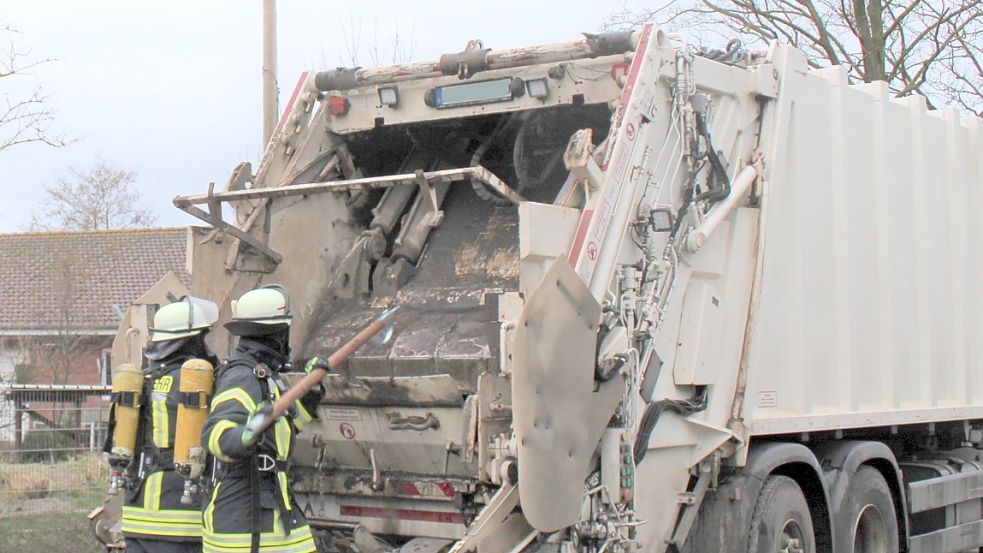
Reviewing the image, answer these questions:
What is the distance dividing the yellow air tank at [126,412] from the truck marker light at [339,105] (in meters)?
2.15

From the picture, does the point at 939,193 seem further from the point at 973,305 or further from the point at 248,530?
the point at 248,530

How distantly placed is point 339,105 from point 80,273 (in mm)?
20667

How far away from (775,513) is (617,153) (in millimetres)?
1947

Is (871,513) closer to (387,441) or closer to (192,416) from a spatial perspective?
(387,441)

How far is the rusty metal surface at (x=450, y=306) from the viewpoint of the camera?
19.5 feet

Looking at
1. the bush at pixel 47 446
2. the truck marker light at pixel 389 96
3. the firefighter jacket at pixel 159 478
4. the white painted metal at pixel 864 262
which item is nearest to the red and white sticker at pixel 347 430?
the firefighter jacket at pixel 159 478

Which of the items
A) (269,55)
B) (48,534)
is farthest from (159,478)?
(269,55)

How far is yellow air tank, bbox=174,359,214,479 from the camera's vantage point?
4887mm

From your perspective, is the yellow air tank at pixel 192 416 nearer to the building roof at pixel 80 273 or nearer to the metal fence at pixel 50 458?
the metal fence at pixel 50 458

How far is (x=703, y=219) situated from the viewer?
240 inches

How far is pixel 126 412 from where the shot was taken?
528 cm

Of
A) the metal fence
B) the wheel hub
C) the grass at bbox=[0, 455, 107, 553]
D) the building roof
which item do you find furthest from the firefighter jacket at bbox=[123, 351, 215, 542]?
the building roof

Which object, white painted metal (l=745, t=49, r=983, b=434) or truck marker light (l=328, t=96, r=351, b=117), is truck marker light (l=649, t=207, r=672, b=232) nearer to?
white painted metal (l=745, t=49, r=983, b=434)

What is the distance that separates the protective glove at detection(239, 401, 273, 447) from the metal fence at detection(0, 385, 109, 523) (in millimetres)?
6426
